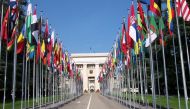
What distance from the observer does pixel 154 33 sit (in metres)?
23.2

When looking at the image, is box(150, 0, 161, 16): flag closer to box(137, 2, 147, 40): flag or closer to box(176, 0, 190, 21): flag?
box(176, 0, 190, 21): flag

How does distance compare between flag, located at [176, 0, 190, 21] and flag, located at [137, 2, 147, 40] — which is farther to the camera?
flag, located at [137, 2, 147, 40]

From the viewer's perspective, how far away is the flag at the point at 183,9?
1756 centimetres

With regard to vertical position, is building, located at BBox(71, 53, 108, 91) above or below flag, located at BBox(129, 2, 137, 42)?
above

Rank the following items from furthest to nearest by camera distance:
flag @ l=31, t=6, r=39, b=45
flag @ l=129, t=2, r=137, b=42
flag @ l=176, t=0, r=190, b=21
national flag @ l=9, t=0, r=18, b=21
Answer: flag @ l=129, t=2, r=137, b=42 < flag @ l=31, t=6, r=39, b=45 < national flag @ l=9, t=0, r=18, b=21 < flag @ l=176, t=0, r=190, b=21

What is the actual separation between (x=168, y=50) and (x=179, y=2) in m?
41.7

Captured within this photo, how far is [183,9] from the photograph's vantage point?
17.8 meters

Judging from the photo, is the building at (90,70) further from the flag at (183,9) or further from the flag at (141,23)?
the flag at (183,9)

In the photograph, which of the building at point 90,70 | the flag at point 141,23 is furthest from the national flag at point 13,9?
the building at point 90,70

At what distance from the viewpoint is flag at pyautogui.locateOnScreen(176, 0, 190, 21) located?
17.6m

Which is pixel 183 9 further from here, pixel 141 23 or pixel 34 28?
pixel 34 28

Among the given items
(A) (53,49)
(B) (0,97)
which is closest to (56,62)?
(A) (53,49)

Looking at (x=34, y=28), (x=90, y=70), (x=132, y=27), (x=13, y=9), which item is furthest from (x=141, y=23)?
(x=90, y=70)

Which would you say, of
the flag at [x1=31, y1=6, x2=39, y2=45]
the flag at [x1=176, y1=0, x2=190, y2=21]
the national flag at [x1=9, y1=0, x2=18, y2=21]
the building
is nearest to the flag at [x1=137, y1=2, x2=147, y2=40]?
the flag at [x1=176, y1=0, x2=190, y2=21]
